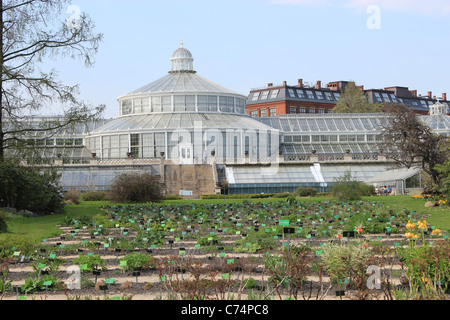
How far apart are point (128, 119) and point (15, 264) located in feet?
146

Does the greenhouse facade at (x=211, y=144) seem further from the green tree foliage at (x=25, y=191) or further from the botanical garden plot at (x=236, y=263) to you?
the botanical garden plot at (x=236, y=263)

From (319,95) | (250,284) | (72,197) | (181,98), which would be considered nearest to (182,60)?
(181,98)

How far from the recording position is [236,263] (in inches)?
406

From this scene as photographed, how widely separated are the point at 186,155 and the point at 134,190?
17784 mm

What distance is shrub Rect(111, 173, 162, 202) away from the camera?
113 feet

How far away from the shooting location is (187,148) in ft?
171

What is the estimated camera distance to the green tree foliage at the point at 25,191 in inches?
937

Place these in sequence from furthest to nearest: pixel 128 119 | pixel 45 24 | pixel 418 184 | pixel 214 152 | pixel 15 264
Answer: pixel 128 119 < pixel 214 152 < pixel 418 184 < pixel 45 24 < pixel 15 264

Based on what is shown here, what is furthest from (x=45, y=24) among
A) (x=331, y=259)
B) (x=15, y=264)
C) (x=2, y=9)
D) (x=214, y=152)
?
(x=214, y=152)

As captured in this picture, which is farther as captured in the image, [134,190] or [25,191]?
[134,190]

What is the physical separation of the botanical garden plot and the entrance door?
28.8m

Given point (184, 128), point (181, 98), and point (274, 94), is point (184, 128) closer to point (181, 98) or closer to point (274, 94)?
point (181, 98)

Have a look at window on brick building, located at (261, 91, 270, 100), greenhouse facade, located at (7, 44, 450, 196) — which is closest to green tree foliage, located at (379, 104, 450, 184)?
greenhouse facade, located at (7, 44, 450, 196)
